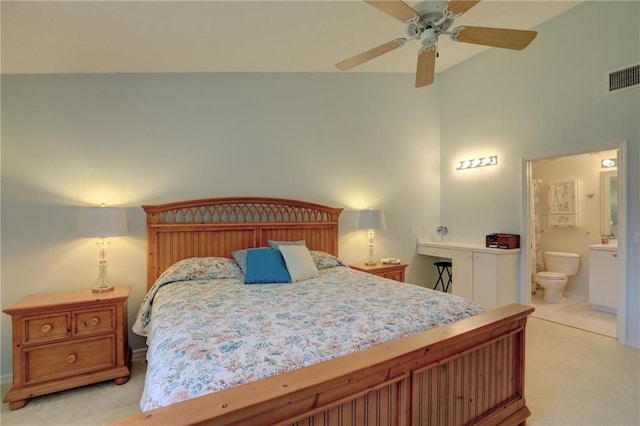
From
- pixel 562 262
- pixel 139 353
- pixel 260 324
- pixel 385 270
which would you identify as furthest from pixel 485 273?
pixel 139 353

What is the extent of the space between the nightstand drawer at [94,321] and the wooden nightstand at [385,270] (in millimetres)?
2538

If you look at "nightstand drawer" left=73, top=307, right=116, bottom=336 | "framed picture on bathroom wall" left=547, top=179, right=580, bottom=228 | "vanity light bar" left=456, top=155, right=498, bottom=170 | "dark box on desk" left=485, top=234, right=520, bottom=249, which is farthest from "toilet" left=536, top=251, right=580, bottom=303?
"nightstand drawer" left=73, top=307, right=116, bottom=336

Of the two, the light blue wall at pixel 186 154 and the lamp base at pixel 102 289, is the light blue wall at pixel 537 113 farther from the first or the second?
the lamp base at pixel 102 289

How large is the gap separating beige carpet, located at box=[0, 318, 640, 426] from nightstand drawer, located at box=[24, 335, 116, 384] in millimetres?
178

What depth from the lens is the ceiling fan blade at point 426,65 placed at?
228 centimetres

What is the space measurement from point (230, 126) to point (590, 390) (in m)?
4.02

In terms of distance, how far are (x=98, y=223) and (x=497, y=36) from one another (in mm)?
3281

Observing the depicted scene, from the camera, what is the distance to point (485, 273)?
13.2 ft

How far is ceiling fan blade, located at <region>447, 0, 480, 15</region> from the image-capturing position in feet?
5.88

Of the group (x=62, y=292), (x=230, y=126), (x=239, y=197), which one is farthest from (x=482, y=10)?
(x=62, y=292)

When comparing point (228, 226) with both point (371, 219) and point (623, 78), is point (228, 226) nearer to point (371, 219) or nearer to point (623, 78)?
point (371, 219)

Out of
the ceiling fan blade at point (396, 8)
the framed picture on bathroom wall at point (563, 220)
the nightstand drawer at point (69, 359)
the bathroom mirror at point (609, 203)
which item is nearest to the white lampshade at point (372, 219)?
the ceiling fan blade at point (396, 8)

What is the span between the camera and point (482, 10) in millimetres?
3191

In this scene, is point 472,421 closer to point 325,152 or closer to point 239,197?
point 239,197
